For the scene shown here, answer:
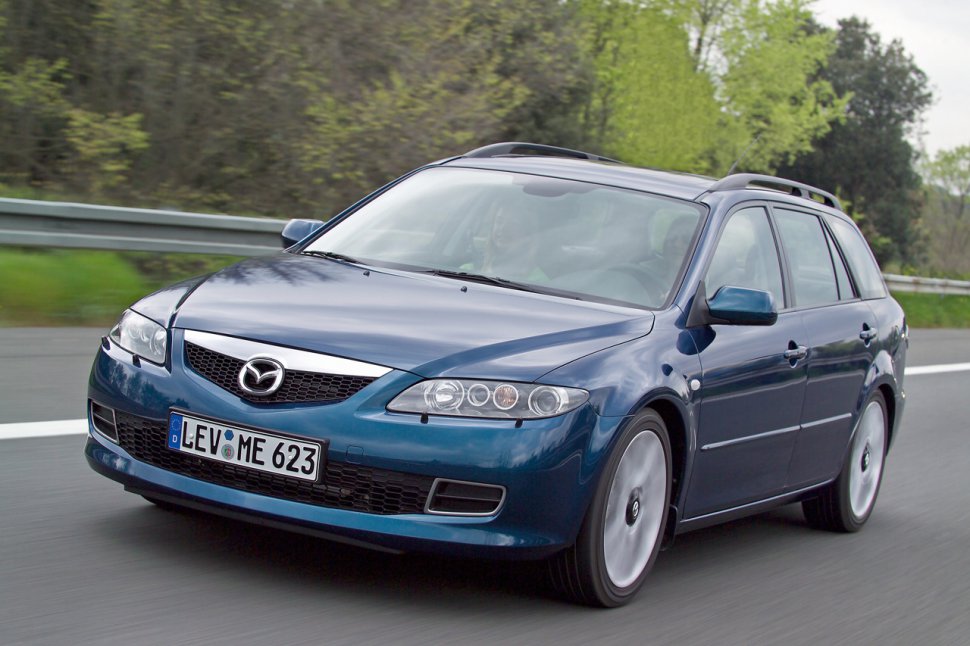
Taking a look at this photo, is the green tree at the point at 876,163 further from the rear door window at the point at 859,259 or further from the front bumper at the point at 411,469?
the front bumper at the point at 411,469

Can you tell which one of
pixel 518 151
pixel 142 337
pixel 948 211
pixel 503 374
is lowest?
pixel 948 211

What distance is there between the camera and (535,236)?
18.0 ft

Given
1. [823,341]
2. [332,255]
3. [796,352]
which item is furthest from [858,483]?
[332,255]

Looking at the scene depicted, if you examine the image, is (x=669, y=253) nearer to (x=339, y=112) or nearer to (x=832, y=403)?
(x=832, y=403)

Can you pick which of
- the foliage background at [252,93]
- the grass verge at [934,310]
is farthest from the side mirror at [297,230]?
the grass verge at [934,310]

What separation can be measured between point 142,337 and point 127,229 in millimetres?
7159

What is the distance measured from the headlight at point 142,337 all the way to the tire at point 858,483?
345cm

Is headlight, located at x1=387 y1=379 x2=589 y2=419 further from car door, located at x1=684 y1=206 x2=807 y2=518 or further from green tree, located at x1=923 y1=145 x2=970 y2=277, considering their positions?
green tree, located at x1=923 y1=145 x2=970 y2=277

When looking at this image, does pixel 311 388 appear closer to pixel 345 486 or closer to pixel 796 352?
pixel 345 486

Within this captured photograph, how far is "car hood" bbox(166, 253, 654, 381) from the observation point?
13.8 feet

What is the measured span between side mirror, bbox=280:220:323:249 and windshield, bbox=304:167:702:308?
7.7 inches

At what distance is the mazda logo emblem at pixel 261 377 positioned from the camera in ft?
13.6

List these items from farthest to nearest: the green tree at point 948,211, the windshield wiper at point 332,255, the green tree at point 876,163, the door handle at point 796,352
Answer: the green tree at point 948,211
the green tree at point 876,163
the door handle at point 796,352
the windshield wiper at point 332,255

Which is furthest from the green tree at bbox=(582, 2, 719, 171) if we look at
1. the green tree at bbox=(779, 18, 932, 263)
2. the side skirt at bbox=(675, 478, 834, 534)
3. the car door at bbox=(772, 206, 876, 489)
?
the side skirt at bbox=(675, 478, 834, 534)
